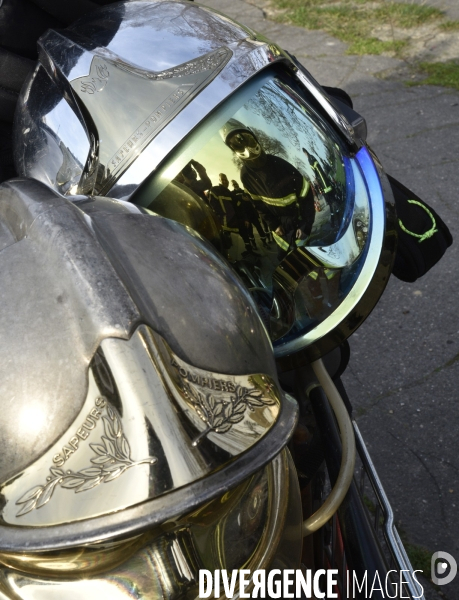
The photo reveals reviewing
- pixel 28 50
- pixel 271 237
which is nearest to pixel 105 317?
pixel 271 237

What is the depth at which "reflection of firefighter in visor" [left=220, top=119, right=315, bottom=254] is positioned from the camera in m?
1.04

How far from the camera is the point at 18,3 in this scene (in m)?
1.12

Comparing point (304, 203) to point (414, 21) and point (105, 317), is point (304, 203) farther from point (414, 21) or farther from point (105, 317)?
point (414, 21)

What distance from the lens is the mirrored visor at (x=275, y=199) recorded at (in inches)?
40.1

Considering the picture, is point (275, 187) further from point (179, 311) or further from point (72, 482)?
point (72, 482)

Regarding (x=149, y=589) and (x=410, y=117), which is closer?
(x=149, y=589)

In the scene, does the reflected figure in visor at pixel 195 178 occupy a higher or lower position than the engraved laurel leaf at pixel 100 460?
higher

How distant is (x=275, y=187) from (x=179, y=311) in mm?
414

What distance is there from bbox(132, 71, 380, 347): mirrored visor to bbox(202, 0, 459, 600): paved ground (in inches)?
35.0

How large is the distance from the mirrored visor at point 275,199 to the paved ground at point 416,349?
0.89 m

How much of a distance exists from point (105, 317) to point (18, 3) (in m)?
0.72

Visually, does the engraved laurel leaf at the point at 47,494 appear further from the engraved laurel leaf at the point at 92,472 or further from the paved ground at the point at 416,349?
the paved ground at the point at 416,349

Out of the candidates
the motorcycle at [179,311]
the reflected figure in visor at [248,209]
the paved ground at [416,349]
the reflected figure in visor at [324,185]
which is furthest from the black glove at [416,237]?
the paved ground at [416,349]

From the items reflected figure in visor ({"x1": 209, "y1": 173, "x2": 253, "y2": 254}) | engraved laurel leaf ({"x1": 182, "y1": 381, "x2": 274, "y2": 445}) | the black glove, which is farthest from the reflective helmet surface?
engraved laurel leaf ({"x1": 182, "y1": 381, "x2": 274, "y2": 445})
